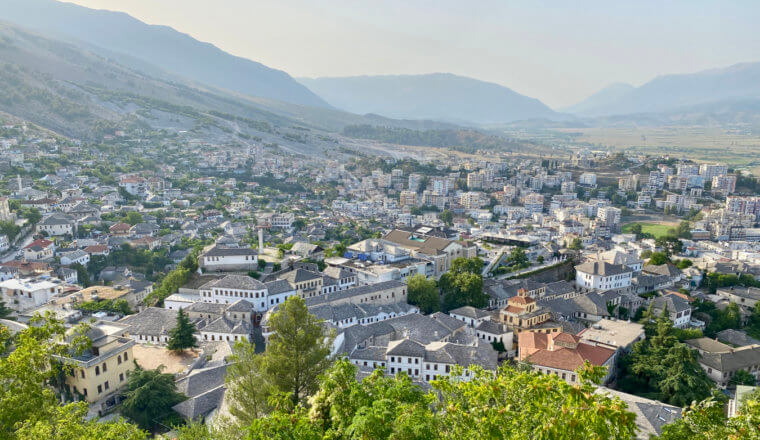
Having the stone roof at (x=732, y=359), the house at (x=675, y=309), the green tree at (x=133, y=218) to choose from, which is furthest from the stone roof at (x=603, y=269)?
the green tree at (x=133, y=218)

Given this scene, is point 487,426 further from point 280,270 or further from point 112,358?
point 280,270

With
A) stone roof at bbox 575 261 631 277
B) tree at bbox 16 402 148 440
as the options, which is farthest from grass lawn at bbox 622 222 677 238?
tree at bbox 16 402 148 440

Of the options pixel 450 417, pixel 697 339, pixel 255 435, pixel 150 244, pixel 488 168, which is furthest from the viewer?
pixel 488 168

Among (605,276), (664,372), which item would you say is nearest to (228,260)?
(664,372)

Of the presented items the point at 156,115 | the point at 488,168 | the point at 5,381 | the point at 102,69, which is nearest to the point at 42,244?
the point at 5,381

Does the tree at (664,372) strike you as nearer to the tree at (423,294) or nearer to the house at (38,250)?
the tree at (423,294)

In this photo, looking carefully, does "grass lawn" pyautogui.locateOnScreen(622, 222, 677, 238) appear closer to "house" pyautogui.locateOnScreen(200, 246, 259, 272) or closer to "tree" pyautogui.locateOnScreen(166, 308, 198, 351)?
"house" pyautogui.locateOnScreen(200, 246, 259, 272)
